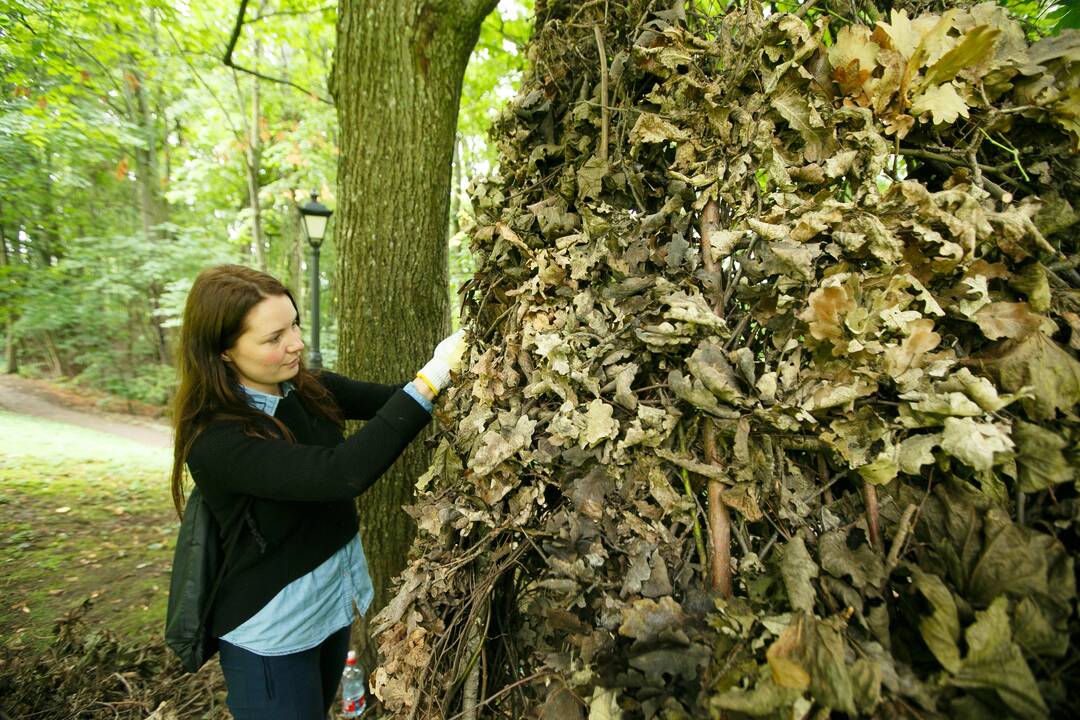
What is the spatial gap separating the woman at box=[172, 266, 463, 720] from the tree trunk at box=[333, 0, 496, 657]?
21.4 inches

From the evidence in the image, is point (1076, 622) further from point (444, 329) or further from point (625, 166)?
point (444, 329)

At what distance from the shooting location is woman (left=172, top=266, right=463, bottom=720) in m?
1.60

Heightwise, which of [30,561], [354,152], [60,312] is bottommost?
[30,561]

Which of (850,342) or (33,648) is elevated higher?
(850,342)

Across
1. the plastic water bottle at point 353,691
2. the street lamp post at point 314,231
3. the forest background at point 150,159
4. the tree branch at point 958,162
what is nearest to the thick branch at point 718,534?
the tree branch at point 958,162

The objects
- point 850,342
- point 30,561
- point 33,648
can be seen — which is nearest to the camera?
point 850,342

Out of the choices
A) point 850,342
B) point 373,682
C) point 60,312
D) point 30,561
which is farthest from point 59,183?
point 850,342

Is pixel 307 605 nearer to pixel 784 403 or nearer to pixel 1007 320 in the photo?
pixel 784 403

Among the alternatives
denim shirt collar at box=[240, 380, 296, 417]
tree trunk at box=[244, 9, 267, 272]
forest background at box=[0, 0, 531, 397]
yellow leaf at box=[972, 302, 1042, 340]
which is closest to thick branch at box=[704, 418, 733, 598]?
yellow leaf at box=[972, 302, 1042, 340]

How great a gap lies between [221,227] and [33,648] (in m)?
14.7

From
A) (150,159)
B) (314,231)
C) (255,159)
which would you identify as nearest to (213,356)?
(314,231)

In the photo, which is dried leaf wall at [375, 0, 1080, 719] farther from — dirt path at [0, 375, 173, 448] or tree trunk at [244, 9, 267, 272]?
dirt path at [0, 375, 173, 448]

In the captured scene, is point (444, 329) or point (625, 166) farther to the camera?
point (444, 329)

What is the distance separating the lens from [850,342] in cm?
88
